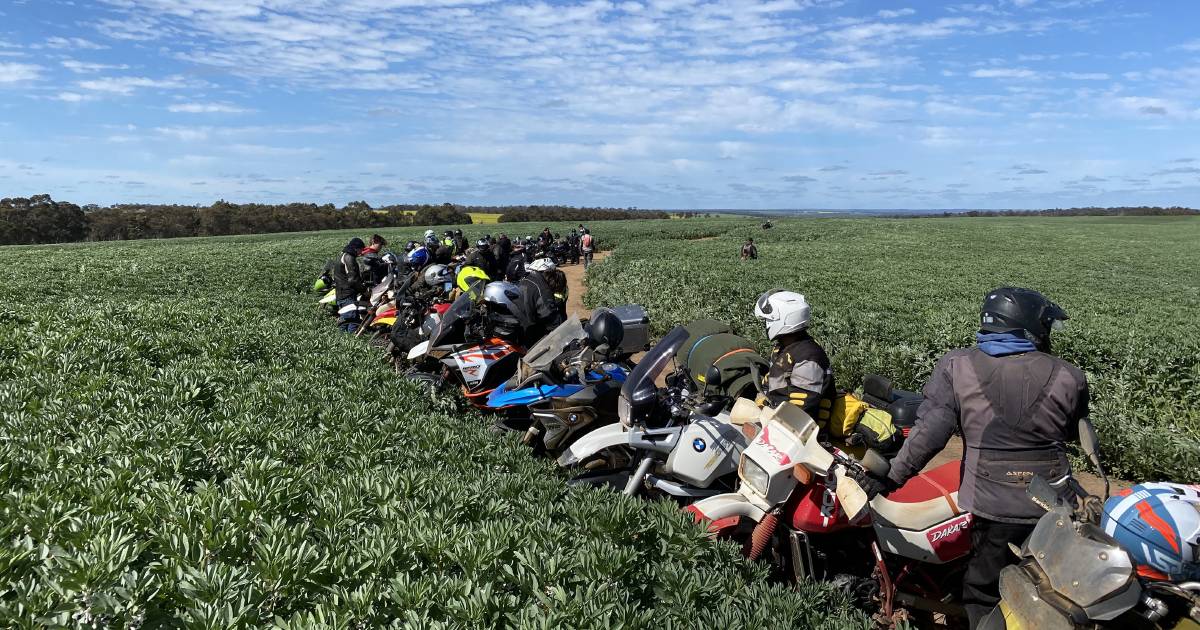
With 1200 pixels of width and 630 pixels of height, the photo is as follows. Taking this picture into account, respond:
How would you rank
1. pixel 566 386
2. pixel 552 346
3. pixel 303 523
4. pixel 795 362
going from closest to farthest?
pixel 303 523 → pixel 795 362 → pixel 566 386 → pixel 552 346

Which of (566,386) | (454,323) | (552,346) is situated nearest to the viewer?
(566,386)

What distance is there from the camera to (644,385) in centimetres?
476

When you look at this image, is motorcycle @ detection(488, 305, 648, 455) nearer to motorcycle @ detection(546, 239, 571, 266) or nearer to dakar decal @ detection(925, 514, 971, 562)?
dakar decal @ detection(925, 514, 971, 562)

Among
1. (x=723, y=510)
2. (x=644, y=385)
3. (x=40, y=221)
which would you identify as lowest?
(x=723, y=510)

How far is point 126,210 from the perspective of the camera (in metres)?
78.0

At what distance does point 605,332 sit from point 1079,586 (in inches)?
157

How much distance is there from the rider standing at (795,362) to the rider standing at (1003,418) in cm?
90

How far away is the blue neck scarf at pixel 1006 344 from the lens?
3.31 metres

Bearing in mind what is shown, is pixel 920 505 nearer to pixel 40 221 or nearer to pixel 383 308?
pixel 383 308

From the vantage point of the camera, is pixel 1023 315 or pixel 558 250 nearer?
pixel 1023 315

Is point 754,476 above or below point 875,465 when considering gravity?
below

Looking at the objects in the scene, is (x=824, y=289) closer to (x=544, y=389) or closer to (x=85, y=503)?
(x=544, y=389)

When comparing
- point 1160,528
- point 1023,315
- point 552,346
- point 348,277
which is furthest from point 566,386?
point 348,277

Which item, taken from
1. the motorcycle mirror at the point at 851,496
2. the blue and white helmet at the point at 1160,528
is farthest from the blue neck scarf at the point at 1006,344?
the motorcycle mirror at the point at 851,496
